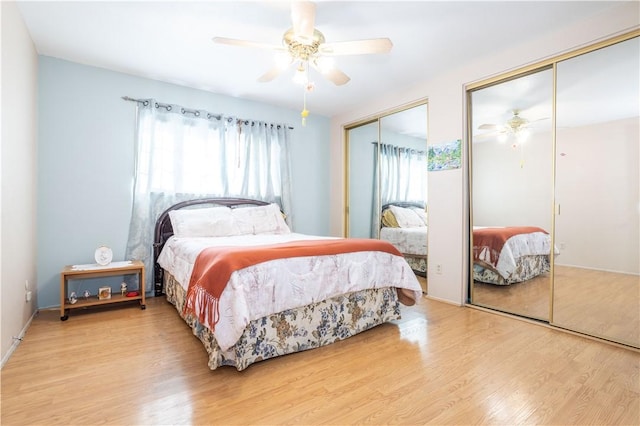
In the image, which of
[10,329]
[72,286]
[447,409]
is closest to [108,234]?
[72,286]

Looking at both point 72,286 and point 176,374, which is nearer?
point 176,374

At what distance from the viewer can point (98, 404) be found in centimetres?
160

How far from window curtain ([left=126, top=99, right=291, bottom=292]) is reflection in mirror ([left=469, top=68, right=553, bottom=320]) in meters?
2.55

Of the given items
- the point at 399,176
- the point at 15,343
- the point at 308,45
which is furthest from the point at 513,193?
the point at 15,343

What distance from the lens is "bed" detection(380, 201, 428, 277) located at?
392cm

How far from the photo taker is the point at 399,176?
4203 mm

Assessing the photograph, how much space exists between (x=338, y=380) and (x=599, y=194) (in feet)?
8.40

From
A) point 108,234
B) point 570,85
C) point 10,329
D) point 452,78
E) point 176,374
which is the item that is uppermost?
point 452,78

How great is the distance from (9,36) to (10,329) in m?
2.03

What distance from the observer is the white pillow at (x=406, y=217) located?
3.98 meters

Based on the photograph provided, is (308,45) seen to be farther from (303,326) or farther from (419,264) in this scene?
(419,264)

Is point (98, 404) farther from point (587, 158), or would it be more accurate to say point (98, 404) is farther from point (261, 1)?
point (587, 158)

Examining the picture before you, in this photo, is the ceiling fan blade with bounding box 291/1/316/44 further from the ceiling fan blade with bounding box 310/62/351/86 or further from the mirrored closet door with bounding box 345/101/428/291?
the mirrored closet door with bounding box 345/101/428/291

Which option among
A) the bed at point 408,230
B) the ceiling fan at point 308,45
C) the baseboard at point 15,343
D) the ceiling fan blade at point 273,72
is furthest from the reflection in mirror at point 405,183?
the baseboard at point 15,343
